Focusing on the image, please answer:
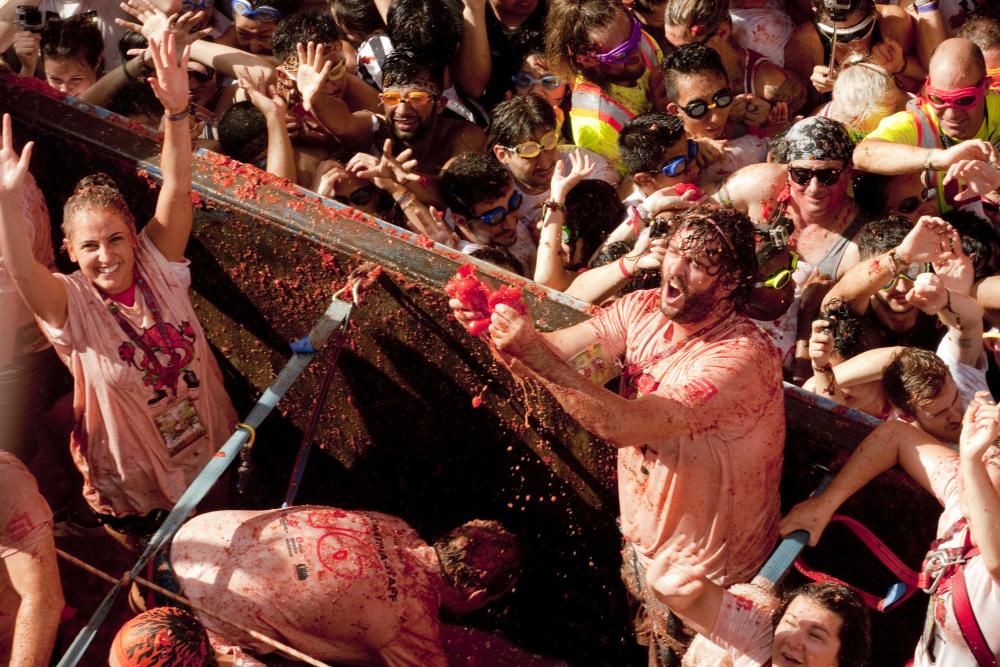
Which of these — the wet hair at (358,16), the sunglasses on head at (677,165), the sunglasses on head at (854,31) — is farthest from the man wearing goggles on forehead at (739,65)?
the wet hair at (358,16)

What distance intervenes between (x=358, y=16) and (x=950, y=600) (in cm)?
451

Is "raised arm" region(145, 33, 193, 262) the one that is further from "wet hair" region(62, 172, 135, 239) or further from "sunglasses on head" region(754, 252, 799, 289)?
"sunglasses on head" region(754, 252, 799, 289)

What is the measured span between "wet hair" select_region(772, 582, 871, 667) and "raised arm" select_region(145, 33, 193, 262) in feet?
8.94

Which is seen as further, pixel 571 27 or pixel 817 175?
pixel 571 27

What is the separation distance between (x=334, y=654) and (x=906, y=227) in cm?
290

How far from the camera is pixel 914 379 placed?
190 inches

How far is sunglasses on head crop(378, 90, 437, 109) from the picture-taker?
6.29 metres

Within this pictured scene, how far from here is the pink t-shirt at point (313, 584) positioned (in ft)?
15.3

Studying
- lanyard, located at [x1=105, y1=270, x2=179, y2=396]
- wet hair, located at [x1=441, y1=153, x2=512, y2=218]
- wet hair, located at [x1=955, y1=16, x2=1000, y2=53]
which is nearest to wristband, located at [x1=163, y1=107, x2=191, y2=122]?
lanyard, located at [x1=105, y1=270, x2=179, y2=396]

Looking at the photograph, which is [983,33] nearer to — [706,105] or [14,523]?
[706,105]

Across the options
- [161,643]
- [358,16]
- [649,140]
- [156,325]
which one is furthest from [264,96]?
[161,643]

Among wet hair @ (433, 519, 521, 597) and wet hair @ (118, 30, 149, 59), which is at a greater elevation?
wet hair @ (118, 30, 149, 59)

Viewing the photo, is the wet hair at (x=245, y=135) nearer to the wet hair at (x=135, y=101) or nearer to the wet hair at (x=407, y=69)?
the wet hair at (x=135, y=101)

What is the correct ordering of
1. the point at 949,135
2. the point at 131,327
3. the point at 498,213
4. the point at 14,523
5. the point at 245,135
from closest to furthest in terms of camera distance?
1. the point at 14,523
2. the point at 131,327
3. the point at 949,135
4. the point at 498,213
5. the point at 245,135
